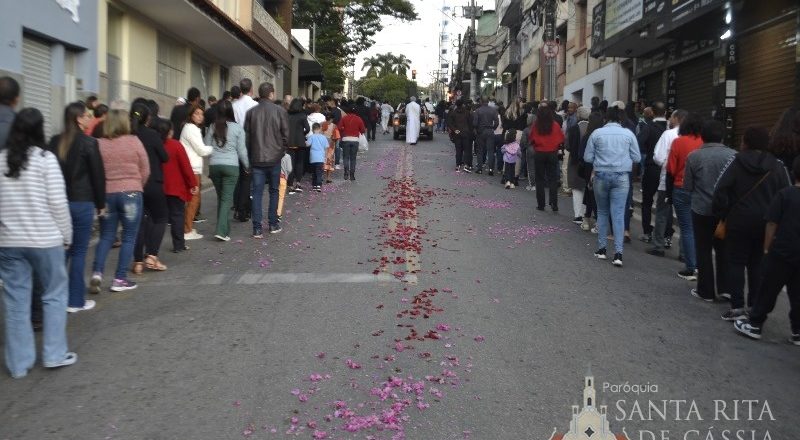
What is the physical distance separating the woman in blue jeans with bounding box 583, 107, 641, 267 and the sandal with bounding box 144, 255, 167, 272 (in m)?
5.26

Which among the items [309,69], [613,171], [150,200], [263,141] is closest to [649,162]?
[613,171]

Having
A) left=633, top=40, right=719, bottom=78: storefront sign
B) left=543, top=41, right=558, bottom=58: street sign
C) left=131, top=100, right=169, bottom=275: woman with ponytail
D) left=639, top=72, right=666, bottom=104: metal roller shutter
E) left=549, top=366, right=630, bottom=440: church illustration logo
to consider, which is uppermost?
left=543, top=41, right=558, bottom=58: street sign

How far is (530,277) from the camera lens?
8.80 m

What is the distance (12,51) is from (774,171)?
10065 mm

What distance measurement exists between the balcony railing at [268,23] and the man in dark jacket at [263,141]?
55.2 feet

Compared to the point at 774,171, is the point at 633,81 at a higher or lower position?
higher

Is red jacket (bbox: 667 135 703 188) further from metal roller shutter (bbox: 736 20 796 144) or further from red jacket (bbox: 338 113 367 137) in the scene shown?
red jacket (bbox: 338 113 367 137)

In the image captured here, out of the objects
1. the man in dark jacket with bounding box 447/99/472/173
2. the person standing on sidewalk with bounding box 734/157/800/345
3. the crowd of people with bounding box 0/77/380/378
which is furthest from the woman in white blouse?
the man in dark jacket with bounding box 447/99/472/173

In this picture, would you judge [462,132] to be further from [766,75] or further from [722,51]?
[766,75]

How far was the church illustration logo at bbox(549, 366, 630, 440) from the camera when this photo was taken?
15.1 feet

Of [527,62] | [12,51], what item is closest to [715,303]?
[12,51]

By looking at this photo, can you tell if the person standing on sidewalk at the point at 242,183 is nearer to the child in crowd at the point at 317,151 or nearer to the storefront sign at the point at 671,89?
the child in crowd at the point at 317,151

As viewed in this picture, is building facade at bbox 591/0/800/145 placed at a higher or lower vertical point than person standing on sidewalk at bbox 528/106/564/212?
higher

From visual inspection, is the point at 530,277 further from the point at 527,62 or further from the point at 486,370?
the point at 527,62
